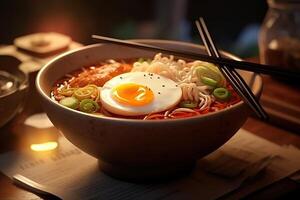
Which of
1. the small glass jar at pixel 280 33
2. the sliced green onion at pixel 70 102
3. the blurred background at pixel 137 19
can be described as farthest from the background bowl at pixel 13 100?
the blurred background at pixel 137 19

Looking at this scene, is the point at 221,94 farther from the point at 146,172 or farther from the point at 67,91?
the point at 67,91

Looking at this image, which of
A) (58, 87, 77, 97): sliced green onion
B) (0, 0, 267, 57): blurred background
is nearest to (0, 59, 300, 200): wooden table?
(58, 87, 77, 97): sliced green onion

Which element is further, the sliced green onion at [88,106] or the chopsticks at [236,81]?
the sliced green onion at [88,106]

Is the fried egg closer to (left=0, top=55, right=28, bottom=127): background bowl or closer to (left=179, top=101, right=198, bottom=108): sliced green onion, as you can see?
(left=179, top=101, right=198, bottom=108): sliced green onion

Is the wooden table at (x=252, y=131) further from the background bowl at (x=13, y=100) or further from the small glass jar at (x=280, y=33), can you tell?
the small glass jar at (x=280, y=33)

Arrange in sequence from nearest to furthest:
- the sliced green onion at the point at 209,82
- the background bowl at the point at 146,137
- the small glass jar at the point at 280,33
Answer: the background bowl at the point at 146,137, the sliced green onion at the point at 209,82, the small glass jar at the point at 280,33

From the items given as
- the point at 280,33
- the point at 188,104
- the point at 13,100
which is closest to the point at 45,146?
the point at 13,100
